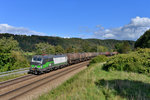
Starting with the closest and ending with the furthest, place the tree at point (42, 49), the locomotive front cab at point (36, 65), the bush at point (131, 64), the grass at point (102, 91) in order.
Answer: the grass at point (102, 91) → the bush at point (131, 64) → the locomotive front cab at point (36, 65) → the tree at point (42, 49)

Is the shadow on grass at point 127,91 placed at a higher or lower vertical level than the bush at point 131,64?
lower

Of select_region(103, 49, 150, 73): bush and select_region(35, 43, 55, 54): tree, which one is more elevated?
select_region(35, 43, 55, 54): tree

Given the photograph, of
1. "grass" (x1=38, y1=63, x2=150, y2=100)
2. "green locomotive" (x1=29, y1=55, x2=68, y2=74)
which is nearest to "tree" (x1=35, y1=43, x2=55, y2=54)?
"green locomotive" (x1=29, y1=55, x2=68, y2=74)

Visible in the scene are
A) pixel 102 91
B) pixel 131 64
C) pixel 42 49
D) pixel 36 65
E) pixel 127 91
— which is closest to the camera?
pixel 102 91

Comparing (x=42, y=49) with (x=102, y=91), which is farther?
(x=42, y=49)

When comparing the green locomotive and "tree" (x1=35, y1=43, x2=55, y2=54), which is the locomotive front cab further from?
"tree" (x1=35, y1=43, x2=55, y2=54)

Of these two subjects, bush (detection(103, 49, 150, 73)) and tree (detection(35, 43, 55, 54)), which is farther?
tree (detection(35, 43, 55, 54))

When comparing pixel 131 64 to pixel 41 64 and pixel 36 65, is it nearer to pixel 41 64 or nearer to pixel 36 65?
pixel 41 64

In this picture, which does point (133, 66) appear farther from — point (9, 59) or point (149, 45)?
point (149, 45)

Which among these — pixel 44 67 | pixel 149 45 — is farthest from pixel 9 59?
pixel 149 45

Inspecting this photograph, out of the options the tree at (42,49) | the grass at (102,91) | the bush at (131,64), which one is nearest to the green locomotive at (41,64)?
the grass at (102,91)

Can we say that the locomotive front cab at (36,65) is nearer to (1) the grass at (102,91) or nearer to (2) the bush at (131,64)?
(1) the grass at (102,91)

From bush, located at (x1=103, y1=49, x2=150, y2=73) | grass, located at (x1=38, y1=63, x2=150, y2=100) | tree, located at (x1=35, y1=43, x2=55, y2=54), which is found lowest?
grass, located at (x1=38, y1=63, x2=150, y2=100)

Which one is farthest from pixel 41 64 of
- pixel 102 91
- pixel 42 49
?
pixel 42 49
